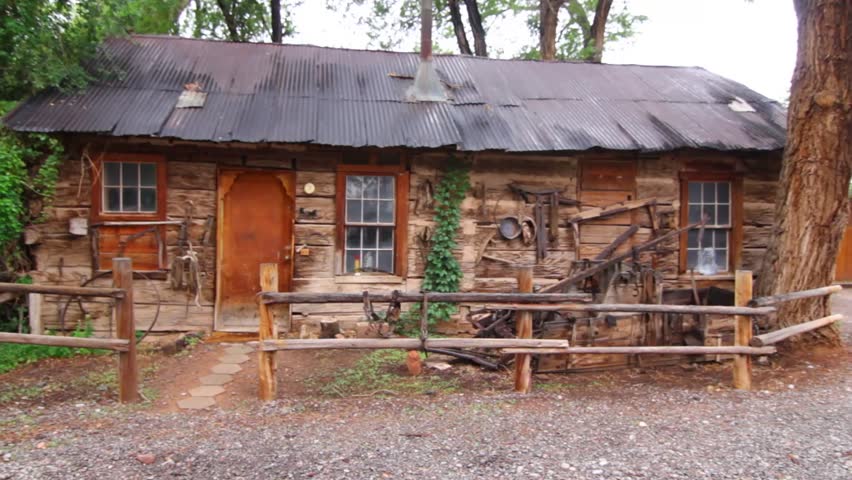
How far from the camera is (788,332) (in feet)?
19.4

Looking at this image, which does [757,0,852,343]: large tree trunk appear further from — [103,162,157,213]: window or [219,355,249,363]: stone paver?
[103,162,157,213]: window

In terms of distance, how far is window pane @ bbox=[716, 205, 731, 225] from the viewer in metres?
8.80

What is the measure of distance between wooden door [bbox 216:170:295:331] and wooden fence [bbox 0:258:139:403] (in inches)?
105

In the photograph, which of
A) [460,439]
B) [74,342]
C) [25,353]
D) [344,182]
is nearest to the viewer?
[460,439]

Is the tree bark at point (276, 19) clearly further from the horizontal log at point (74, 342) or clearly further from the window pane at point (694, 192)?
the horizontal log at point (74, 342)

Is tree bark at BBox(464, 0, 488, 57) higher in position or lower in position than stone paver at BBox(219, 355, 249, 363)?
higher

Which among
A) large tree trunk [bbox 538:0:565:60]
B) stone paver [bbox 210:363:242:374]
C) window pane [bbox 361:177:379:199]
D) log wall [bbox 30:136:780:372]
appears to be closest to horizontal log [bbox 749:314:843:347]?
log wall [bbox 30:136:780:372]

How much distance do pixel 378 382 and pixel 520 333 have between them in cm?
156

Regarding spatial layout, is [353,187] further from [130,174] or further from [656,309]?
[656,309]

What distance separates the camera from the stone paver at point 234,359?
6.67 metres

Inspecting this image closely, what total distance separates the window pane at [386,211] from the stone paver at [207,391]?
3.30 metres

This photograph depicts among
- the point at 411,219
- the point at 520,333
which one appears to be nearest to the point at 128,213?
the point at 411,219

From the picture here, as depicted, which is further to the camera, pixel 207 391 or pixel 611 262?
pixel 611 262

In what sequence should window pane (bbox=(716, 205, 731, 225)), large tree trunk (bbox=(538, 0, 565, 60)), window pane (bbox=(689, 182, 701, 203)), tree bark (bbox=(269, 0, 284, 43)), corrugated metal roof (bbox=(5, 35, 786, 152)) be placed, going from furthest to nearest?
tree bark (bbox=(269, 0, 284, 43))
large tree trunk (bbox=(538, 0, 565, 60))
window pane (bbox=(716, 205, 731, 225))
window pane (bbox=(689, 182, 701, 203))
corrugated metal roof (bbox=(5, 35, 786, 152))
